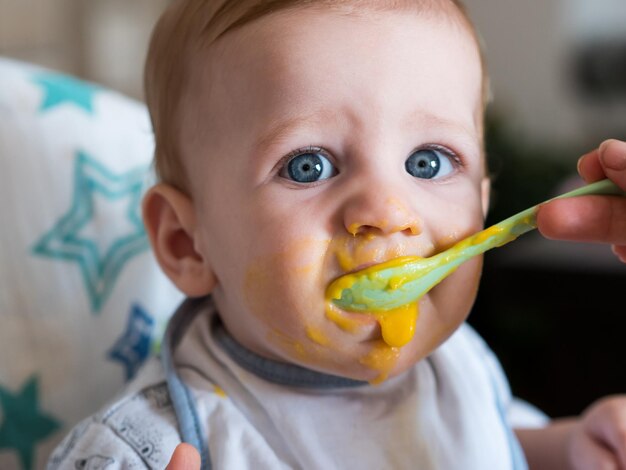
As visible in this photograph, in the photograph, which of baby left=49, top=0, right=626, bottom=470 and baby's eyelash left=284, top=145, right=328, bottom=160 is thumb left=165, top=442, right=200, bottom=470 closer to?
baby left=49, top=0, right=626, bottom=470

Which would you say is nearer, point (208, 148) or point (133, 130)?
point (208, 148)

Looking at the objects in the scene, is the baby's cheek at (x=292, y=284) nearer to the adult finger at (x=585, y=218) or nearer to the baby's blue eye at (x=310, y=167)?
the baby's blue eye at (x=310, y=167)

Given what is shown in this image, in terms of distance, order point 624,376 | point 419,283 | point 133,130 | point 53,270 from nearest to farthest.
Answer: point 419,283 < point 53,270 < point 133,130 < point 624,376

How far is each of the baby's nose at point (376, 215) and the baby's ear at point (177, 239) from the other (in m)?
0.21

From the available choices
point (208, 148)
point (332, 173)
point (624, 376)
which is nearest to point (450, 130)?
point (332, 173)

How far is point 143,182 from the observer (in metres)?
1.11

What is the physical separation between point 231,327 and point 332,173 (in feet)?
0.74

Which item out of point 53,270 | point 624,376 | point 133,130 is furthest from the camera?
point 624,376

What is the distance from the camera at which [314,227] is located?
2.17 ft

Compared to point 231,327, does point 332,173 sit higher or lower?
higher

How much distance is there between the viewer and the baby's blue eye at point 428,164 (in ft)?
2.32

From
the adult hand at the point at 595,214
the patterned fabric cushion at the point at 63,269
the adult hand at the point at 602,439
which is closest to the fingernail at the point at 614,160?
the adult hand at the point at 595,214

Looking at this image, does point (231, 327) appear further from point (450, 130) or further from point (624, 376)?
point (624, 376)

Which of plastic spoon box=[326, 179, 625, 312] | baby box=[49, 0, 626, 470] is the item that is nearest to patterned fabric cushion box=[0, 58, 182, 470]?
baby box=[49, 0, 626, 470]
